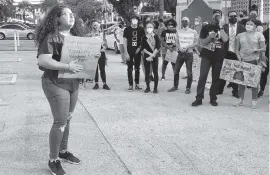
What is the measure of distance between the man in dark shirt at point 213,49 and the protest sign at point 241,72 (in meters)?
0.26

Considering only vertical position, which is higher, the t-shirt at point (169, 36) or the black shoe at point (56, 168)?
the t-shirt at point (169, 36)

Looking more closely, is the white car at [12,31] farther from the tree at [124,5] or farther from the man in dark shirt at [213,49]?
the man in dark shirt at [213,49]

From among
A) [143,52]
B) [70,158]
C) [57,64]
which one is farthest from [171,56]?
[57,64]

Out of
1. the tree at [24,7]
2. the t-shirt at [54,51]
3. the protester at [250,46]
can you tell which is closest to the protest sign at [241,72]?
the protester at [250,46]

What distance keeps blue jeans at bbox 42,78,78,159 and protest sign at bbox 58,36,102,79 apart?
0.56 ft

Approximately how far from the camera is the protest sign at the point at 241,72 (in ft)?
26.0

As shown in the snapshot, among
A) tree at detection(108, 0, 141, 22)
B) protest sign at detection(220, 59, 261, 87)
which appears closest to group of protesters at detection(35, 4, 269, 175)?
protest sign at detection(220, 59, 261, 87)

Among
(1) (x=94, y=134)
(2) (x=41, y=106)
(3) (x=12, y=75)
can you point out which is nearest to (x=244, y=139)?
(1) (x=94, y=134)

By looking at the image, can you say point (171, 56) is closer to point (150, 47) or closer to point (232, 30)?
point (150, 47)

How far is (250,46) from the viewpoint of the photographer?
26.0 feet

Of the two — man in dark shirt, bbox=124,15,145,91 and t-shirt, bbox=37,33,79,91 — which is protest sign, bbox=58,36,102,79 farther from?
man in dark shirt, bbox=124,15,145,91

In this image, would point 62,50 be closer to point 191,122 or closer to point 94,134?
point 94,134

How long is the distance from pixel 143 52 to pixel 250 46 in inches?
103

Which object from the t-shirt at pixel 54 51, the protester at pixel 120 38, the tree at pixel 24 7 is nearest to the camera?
the t-shirt at pixel 54 51
